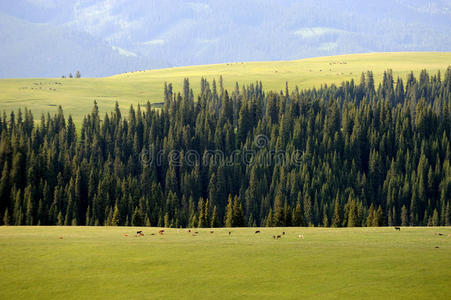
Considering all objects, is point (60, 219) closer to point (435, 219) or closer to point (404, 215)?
point (404, 215)

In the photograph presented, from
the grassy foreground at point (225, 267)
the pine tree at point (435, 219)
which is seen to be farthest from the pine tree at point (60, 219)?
the pine tree at point (435, 219)

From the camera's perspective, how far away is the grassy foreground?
40.1 metres

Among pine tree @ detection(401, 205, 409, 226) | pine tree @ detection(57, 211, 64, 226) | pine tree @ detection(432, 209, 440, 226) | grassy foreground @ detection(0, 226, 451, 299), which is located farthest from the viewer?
pine tree @ detection(401, 205, 409, 226)

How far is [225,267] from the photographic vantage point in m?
46.2

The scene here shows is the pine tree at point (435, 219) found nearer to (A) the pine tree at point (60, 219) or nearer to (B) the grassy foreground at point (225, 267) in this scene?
(A) the pine tree at point (60, 219)

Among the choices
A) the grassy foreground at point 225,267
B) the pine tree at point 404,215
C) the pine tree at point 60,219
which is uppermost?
the grassy foreground at point 225,267

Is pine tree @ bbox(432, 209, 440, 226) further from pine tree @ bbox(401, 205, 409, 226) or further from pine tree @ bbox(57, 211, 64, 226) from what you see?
pine tree @ bbox(57, 211, 64, 226)

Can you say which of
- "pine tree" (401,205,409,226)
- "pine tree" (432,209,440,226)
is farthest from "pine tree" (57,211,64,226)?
"pine tree" (432,209,440,226)

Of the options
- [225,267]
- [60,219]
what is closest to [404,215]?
[60,219]

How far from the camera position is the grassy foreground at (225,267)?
40.1 metres

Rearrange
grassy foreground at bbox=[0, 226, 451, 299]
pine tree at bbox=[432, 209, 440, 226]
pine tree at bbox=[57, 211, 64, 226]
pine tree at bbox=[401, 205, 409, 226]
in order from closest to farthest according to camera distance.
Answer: grassy foreground at bbox=[0, 226, 451, 299] < pine tree at bbox=[57, 211, 64, 226] < pine tree at bbox=[432, 209, 440, 226] < pine tree at bbox=[401, 205, 409, 226]

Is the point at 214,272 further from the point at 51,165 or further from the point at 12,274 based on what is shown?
the point at 51,165

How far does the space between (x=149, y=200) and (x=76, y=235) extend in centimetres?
9176

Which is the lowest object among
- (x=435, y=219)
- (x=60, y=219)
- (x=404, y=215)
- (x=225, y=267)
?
(x=404, y=215)
